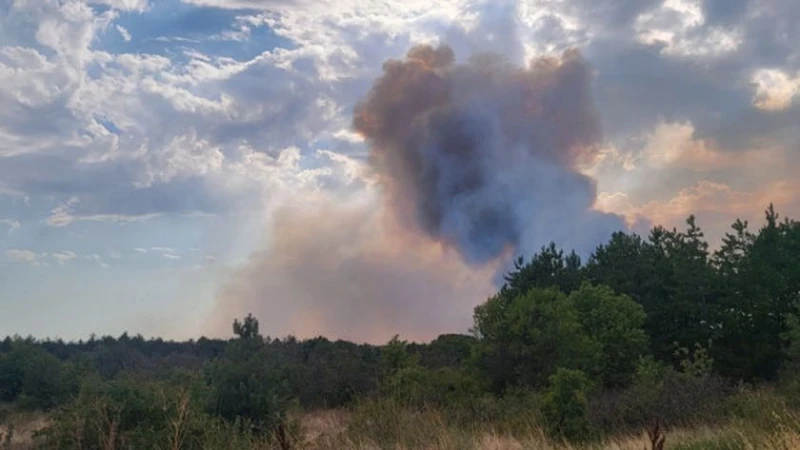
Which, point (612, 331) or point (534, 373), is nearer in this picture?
point (534, 373)

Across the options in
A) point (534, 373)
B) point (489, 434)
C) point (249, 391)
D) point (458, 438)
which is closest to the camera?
point (458, 438)

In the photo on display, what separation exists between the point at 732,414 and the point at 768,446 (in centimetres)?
649

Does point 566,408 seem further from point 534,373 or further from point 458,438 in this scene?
point 534,373

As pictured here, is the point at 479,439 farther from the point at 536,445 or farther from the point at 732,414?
the point at 732,414

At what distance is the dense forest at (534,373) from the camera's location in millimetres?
14992

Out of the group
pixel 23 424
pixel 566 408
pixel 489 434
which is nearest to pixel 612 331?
pixel 566 408

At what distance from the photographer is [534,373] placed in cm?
2898

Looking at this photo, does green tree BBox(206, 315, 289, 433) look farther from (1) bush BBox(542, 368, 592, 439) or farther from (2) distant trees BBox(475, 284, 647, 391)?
(2) distant trees BBox(475, 284, 647, 391)

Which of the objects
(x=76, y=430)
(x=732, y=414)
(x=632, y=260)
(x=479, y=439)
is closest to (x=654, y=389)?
(x=732, y=414)

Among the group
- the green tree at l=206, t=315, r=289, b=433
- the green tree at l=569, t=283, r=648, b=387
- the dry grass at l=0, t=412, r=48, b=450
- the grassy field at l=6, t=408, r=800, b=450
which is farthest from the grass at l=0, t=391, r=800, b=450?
the green tree at l=569, t=283, r=648, b=387

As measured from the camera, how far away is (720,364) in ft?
122

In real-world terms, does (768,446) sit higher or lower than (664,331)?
lower

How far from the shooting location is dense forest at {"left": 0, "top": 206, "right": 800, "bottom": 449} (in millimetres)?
14992

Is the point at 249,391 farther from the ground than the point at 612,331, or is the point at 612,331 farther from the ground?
the point at 612,331
